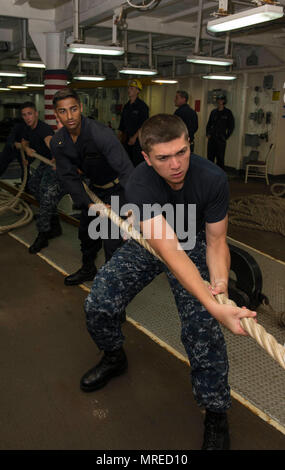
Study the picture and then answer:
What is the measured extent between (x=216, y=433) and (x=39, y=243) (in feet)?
10.1

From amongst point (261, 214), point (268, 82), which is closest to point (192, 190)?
point (261, 214)

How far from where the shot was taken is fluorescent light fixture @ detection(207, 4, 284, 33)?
3143mm

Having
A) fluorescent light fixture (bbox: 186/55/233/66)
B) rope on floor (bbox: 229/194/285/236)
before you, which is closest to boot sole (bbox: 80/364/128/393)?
rope on floor (bbox: 229/194/285/236)

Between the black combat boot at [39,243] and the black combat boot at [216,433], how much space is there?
9.80 ft

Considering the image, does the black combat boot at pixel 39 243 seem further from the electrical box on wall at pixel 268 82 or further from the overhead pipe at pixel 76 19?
the electrical box on wall at pixel 268 82

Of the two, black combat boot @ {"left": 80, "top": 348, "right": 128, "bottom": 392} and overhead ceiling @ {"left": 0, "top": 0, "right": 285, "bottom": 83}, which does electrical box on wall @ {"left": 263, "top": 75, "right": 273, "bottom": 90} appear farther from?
black combat boot @ {"left": 80, "top": 348, "right": 128, "bottom": 392}

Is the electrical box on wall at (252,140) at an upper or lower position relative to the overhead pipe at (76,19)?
lower

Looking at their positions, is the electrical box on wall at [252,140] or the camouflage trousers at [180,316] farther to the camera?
the electrical box on wall at [252,140]

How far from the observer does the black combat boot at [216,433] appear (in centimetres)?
184

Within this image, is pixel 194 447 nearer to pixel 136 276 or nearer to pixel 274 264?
pixel 136 276

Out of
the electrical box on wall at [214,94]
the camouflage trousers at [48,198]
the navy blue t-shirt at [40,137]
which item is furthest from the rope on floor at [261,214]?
the electrical box on wall at [214,94]

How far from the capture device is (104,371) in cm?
229

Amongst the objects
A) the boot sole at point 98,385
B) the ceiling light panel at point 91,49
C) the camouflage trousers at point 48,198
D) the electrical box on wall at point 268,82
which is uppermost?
the electrical box on wall at point 268,82

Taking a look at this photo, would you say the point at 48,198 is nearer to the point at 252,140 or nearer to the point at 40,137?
the point at 40,137
